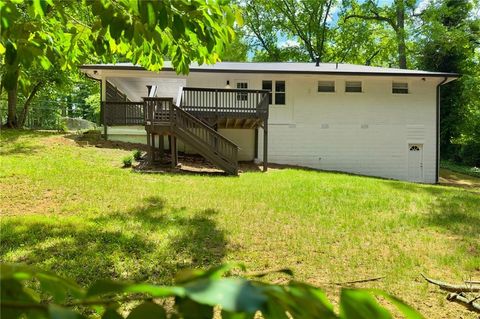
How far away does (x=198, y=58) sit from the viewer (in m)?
3.85

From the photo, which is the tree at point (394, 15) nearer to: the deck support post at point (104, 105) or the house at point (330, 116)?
the house at point (330, 116)

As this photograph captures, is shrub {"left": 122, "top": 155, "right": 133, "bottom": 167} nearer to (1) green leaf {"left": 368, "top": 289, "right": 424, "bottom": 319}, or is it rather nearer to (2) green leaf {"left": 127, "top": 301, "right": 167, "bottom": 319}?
(2) green leaf {"left": 127, "top": 301, "right": 167, "bottom": 319}

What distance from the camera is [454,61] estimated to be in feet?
103

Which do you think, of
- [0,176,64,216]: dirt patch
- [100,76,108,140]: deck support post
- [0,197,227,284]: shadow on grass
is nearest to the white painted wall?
[100,76,108,140]: deck support post

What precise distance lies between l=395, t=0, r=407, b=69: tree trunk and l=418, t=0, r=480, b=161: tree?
4.37 feet

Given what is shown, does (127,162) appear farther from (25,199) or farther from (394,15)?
(394,15)

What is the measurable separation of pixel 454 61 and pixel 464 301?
1222 inches

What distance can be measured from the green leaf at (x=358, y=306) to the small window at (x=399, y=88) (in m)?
23.2

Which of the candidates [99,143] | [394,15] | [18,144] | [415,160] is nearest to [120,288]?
[18,144]

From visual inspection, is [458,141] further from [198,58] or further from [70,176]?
[198,58]

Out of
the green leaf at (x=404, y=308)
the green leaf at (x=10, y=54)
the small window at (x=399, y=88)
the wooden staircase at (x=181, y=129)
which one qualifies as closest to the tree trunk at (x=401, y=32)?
the small window at (x=399, y=88)

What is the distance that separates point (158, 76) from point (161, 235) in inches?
599

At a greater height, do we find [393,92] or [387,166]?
[393,92]

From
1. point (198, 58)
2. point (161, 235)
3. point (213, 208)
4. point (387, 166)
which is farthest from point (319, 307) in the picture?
point (387, 166)
